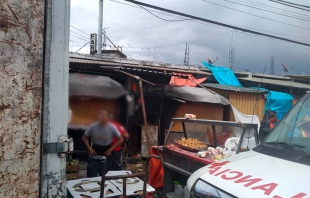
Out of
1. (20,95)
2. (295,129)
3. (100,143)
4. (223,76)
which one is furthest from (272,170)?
(223,76)

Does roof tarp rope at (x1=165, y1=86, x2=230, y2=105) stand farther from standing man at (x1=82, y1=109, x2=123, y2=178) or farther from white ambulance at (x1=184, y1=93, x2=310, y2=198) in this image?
white ambulance at (x1=184, y1=93, x2=310, y2=198)

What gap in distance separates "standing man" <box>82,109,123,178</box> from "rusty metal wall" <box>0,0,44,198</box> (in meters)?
3.40

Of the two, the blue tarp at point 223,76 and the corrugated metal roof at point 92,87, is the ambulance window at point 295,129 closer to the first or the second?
the corrugated metal roof at point 92,87

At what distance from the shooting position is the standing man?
515 cm

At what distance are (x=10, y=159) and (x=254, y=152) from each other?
2.25m

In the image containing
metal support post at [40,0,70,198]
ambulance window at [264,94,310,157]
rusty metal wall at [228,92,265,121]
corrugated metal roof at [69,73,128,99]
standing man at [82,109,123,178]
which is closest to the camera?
metal support post at [40,0,70,198]

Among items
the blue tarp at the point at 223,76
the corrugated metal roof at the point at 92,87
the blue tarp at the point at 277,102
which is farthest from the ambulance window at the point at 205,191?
the blue tarp at the point at 223,76

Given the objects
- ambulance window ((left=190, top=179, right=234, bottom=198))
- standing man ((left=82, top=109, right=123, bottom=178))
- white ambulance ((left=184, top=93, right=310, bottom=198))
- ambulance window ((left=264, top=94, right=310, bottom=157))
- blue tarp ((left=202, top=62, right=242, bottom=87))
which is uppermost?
blue tarp ((left=202, top=62, right=242, bottom=87))

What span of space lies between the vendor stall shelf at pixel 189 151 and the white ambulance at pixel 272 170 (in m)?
1.09

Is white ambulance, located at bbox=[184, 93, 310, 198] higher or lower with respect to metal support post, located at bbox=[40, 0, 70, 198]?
lower

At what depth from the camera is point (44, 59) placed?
1.82 m

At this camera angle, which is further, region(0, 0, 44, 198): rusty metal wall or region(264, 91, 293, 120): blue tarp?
region(264, 91, 293, 120): blue tarp

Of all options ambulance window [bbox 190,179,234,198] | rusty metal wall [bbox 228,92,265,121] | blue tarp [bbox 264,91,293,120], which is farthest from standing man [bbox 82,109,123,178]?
blue tarp [bbox 264,91,293,120]

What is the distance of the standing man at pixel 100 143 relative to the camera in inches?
203
